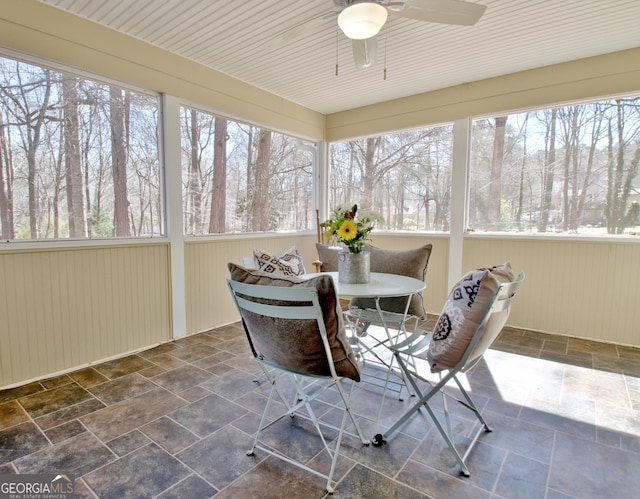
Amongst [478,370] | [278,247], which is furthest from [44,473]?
[278,247]

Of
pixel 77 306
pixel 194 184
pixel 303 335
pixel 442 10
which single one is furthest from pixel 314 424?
pixel 194 184

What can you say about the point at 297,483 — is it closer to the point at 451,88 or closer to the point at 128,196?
the point at 128,196

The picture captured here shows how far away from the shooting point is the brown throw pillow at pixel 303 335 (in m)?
1.45

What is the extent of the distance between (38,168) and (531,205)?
450 centimetres

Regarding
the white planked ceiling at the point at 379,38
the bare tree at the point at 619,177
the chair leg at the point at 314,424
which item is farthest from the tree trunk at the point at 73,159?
the bare tree at the point at 619,177

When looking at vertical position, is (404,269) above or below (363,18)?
below

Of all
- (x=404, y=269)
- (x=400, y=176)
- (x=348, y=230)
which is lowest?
(x=404, y=269)

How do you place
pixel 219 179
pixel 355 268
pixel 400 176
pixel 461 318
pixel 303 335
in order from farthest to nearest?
pixel 400 176 < pixel 219 179 < pixel 355 268 < pixel 461 318 < pixel 303 335

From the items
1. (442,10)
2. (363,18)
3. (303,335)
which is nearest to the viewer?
(303,335)

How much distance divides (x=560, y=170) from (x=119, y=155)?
166 inches

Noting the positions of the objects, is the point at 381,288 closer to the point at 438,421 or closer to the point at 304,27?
the point at 438,421

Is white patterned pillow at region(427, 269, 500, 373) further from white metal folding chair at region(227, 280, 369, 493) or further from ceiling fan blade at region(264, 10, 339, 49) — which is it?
ceiling fan blade at region(264, 10, 339, 49)

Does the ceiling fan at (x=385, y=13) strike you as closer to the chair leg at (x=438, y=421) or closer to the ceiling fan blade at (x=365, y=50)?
the ceiling fan blade at (x=365, y=50)

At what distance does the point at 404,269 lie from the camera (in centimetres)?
298
